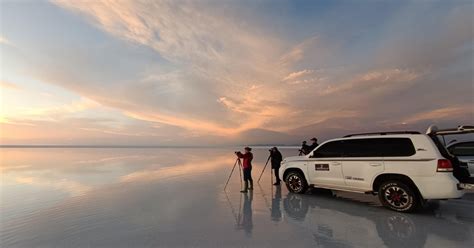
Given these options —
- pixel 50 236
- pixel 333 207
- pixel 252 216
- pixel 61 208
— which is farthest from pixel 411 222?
pixel 61 208

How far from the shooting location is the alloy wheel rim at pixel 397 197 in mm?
7027

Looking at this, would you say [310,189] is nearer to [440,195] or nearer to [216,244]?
[440,195]

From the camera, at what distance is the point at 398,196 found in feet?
23.5

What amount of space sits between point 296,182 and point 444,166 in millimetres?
4387

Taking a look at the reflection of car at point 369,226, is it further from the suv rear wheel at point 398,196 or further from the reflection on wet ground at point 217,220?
the suv rear wheel at point 398,196

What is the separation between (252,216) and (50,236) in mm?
4201

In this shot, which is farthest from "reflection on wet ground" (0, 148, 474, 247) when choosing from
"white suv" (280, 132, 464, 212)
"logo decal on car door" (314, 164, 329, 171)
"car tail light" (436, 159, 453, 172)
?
"car tail light" (436, 159, 453, 172)

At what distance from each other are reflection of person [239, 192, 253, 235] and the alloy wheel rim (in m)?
3.67

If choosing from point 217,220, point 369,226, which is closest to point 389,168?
point 369,226

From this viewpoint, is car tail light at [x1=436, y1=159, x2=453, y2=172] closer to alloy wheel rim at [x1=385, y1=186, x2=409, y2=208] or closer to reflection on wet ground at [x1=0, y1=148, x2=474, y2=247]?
alloy wheel rim at [x1=385, y1=186, x2=409, y2=208]

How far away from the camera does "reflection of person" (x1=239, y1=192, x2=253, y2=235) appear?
18.9 feet

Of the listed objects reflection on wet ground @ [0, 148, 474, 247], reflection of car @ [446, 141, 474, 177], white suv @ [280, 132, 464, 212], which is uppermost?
reflection of car @ [446, 141, 474, 177]

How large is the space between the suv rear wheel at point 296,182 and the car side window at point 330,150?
89cm

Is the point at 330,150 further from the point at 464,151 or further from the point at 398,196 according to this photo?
the point at 464,151
